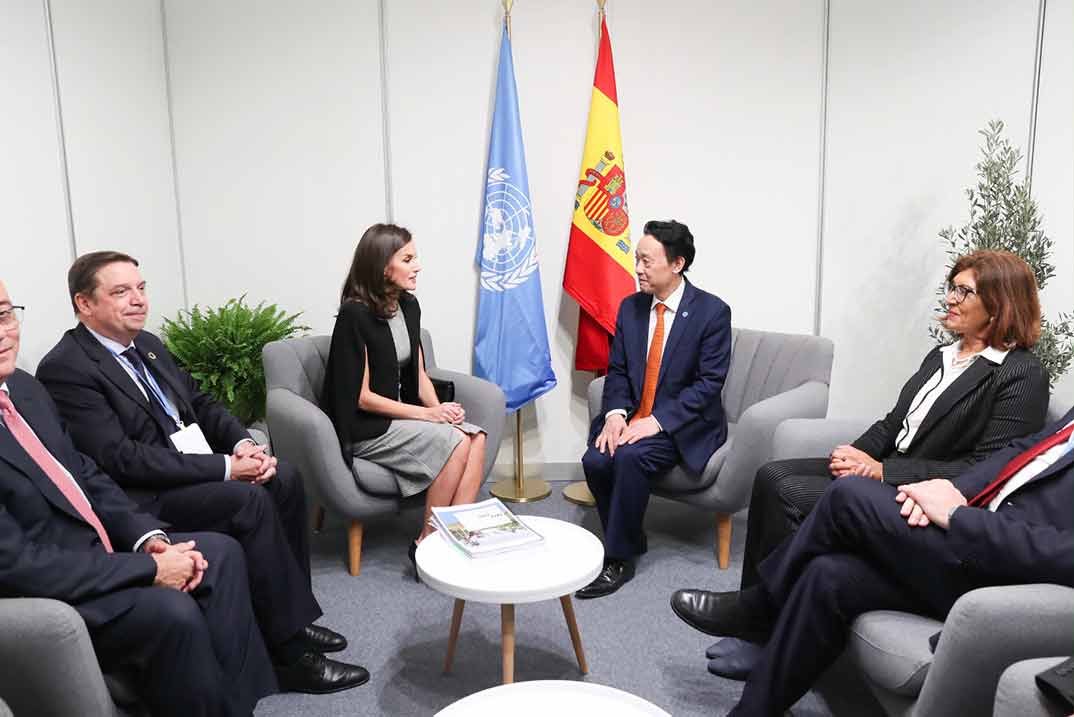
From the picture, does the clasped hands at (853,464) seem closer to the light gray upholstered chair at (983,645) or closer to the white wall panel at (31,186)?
the light gray upholstered chair at (983,645)

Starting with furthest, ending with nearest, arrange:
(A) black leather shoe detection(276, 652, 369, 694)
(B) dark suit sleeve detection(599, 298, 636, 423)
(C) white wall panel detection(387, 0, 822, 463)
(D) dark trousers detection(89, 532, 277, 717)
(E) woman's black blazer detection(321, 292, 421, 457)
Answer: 1. (C) white wall panel detection(387, 0, 822, 463)
2. (B) dark suit sleeve detection(599, 298, 636, 423)
3. (E) woman's black blazer detection(321, 292, 421, 457)
4. (A) black leather shoe detection(276, 652, 369, 694)
5. (D) dark trousers detection(89, 532, 277, 717)

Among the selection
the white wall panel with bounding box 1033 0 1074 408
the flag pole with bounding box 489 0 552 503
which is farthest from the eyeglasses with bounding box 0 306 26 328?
the white wall panel with bounding box 1033 0 1074 408

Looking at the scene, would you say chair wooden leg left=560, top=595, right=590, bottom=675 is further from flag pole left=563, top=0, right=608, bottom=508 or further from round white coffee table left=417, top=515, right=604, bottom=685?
flag pole left=563, top=0, right=608, bottom=508

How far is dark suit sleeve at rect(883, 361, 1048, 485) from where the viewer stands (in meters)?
2.49

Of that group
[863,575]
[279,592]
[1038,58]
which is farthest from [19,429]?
[1038,58]

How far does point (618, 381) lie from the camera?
368cm

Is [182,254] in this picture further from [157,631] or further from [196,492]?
[157,631]

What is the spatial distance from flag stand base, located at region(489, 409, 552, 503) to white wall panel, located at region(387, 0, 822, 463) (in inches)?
18.7

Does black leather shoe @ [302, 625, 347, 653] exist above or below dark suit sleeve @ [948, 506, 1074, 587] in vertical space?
below

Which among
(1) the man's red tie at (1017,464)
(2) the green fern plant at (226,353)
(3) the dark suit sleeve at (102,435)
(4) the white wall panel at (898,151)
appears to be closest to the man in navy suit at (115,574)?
(3) the dark suit sleeve at (102,435)

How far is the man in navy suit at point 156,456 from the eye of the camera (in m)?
2.49

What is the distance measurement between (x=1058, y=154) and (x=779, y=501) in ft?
8.01

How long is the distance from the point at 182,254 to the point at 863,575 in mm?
3749

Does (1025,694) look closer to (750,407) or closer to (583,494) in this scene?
(750,407)
